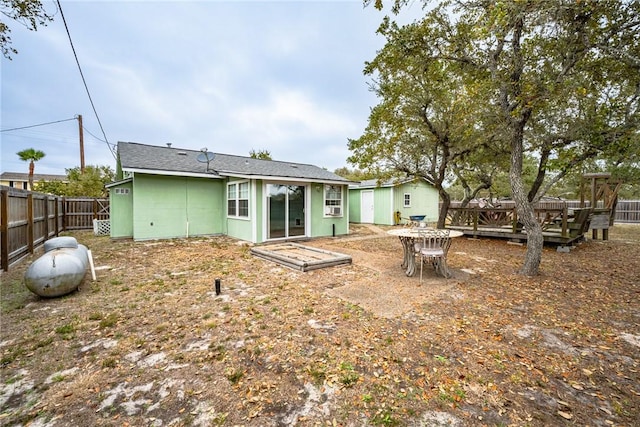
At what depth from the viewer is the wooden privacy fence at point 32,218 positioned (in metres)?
5.41

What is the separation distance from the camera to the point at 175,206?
9969mm

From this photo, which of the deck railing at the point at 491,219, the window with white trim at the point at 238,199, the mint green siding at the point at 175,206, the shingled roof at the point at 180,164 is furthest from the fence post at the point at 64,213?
the deck railing at the point at 491,219

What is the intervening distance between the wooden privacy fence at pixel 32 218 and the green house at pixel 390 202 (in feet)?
42.1

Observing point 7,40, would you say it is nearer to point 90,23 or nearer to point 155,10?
point 90,23

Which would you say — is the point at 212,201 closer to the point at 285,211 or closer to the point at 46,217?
the point at 285,211

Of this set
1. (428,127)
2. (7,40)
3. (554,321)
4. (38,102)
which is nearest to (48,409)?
(554,321)

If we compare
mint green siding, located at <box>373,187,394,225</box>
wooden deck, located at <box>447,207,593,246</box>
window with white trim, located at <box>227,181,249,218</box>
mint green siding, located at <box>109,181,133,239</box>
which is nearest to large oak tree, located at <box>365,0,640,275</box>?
wooden deck, located at <box>447,207,593,246</box>

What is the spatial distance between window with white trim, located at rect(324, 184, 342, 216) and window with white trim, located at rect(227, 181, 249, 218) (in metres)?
3.34

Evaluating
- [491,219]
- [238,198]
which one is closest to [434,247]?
[491,219]

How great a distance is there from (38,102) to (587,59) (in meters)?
23.0

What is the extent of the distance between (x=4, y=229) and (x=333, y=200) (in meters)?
9.39

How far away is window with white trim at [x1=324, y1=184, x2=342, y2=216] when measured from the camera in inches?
436

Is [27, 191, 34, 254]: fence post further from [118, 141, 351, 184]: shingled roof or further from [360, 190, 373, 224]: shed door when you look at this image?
[360, 190, 373, 224]: shed door

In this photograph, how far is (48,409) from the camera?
195 centimetres
